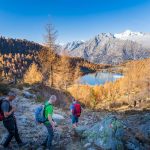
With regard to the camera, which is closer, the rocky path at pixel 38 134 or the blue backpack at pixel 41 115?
the blue backpack at pixel 41 115

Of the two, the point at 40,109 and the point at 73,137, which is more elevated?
the point at 40,109

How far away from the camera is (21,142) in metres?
14.9

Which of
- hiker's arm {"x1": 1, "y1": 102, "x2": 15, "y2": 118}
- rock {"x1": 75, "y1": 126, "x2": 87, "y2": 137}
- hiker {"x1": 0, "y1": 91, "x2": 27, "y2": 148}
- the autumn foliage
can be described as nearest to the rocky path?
rock {"x1": 75, "y1": 126, "x2": 87, "y2": 137}

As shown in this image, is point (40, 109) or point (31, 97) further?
point (31, 97)

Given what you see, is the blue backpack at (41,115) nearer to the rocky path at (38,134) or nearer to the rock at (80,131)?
the rocky path at (38,134)

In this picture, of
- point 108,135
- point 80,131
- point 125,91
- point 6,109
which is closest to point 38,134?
point 80,131

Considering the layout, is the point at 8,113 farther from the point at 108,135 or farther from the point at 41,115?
the point at 108,135

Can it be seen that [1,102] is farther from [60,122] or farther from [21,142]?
[60,122]

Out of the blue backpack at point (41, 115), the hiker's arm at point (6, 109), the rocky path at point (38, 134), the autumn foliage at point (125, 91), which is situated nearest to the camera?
the hiker's arm at point (6, 109)

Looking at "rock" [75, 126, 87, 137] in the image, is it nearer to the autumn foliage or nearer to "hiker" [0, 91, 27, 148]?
"hiker" [0, 91, 27, 148]

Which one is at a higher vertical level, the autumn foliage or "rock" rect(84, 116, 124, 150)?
"rock" rect(84, 116, 124, 150)

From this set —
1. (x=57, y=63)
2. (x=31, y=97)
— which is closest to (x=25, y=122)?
(x=31, y=97)

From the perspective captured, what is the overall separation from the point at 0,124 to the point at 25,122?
214 centimetres

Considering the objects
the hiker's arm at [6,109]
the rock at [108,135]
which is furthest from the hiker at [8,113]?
the rock at [108,135]
